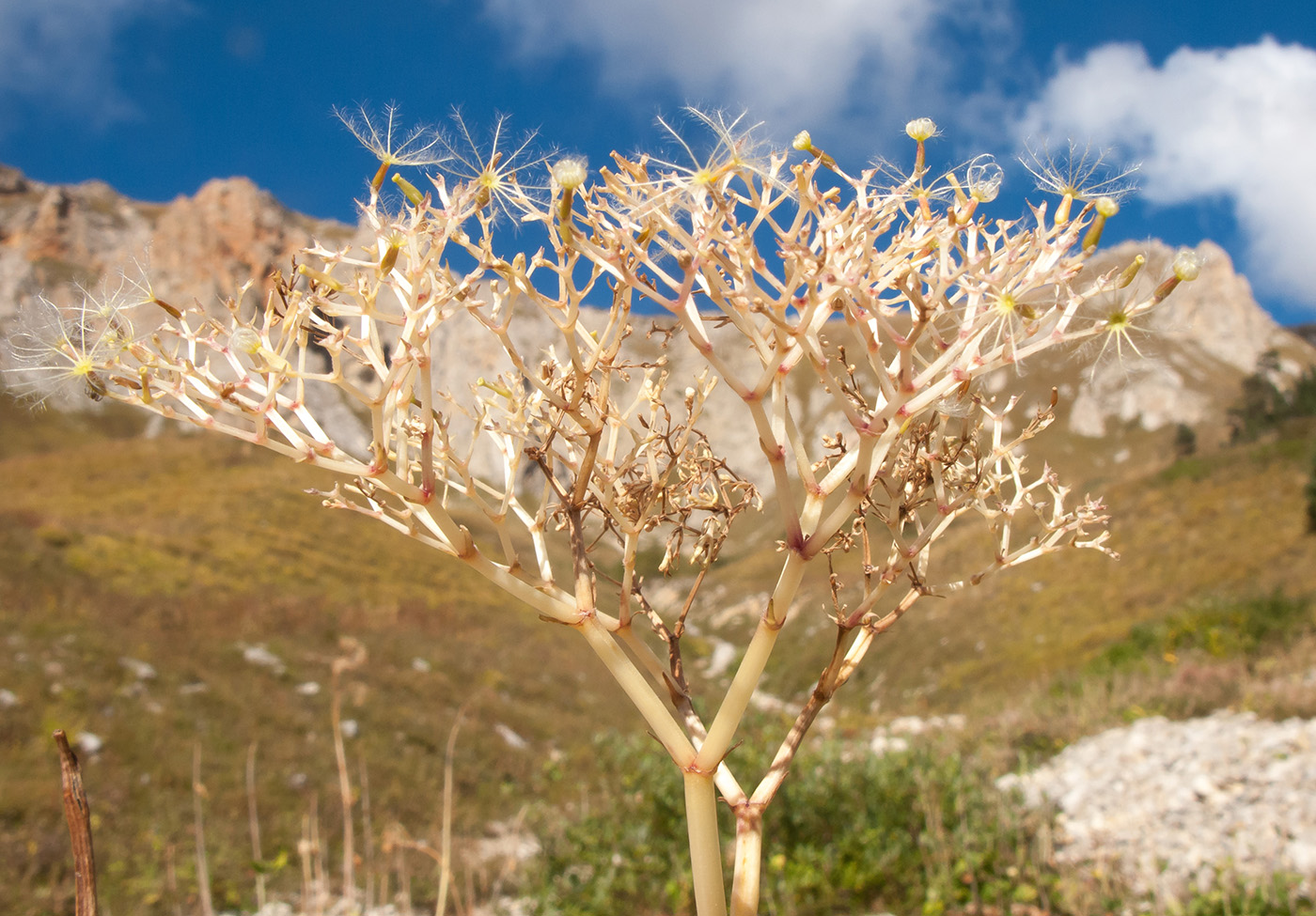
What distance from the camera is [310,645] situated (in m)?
25.7

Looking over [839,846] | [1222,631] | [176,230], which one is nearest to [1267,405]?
[1222,631]

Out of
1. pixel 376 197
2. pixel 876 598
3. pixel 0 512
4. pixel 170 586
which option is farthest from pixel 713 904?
pixel 0 512

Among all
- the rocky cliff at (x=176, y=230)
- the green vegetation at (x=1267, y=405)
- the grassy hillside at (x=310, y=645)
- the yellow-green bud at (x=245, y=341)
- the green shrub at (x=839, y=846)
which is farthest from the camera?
the rocky cliff at (x=176, y=230)

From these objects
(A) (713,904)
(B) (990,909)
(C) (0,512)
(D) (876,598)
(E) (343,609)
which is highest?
(C) (0,512)

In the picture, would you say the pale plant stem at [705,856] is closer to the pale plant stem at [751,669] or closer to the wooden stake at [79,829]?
the pale plant stem at [751,669]

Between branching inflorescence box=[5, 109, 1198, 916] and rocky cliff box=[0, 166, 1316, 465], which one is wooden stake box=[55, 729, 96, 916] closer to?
branching inflorescence box=[5, 109, 1198, 916]

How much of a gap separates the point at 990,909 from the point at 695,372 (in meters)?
7.28

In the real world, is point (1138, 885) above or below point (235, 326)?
below

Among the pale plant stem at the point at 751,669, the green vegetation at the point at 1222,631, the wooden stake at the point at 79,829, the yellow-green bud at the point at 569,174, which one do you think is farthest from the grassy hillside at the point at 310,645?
the yellow-green bud at the point at 569,174

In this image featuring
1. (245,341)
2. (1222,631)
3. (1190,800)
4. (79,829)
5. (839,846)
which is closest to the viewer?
(79,829)

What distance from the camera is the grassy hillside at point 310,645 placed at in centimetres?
1398

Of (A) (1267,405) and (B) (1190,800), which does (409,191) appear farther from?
(A) (1267,405)

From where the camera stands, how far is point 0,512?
30078 millimetres

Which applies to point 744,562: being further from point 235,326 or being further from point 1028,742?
point 235,326
